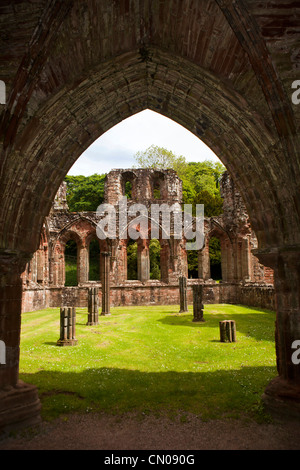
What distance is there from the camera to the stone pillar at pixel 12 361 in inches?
160

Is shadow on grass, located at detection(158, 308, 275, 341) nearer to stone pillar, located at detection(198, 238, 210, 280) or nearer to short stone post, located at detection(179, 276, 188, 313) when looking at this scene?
short stone post, located at detection(179, 276, 188, 313)

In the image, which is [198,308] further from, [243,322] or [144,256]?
[144,256]

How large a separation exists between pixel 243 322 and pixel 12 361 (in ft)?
32.0

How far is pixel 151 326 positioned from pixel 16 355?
26.1 feet

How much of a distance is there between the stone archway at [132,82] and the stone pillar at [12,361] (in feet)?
0.05

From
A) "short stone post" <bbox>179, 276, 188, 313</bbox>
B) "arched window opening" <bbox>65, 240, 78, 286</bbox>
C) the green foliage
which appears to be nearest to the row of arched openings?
"arched window opening" <bbox>65, 240, 78, 286</bbox>

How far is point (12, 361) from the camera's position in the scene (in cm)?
424

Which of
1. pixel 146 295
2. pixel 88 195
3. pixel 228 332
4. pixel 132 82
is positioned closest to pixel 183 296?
pixel 146 295

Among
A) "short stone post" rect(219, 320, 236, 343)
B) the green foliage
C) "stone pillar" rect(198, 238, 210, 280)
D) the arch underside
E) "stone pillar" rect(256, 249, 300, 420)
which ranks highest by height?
the green foliage

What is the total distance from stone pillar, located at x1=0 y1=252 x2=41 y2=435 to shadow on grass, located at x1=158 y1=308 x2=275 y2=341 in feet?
22.3

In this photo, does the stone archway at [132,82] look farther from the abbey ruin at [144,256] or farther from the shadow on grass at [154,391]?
the abbey ruin at [144,256]

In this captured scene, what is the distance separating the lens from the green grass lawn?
482cm
